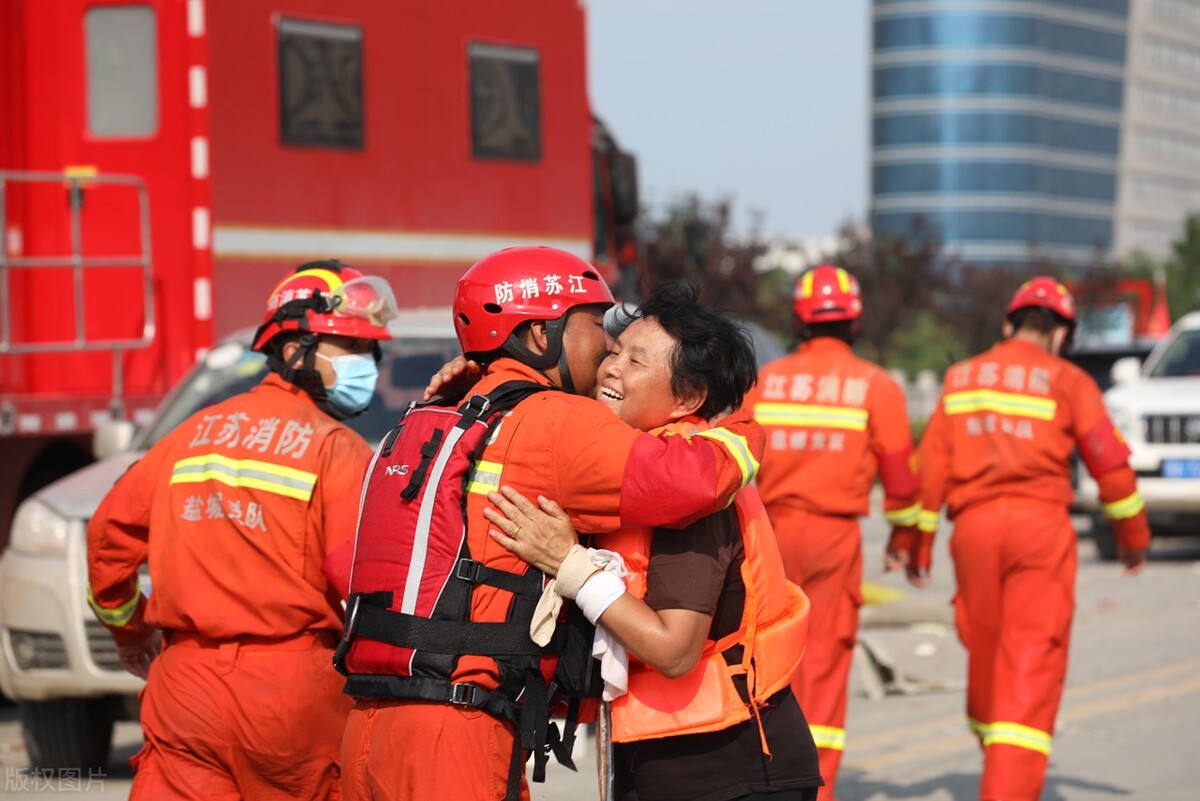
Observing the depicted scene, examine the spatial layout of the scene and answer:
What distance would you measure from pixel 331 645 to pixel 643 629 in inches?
52.6

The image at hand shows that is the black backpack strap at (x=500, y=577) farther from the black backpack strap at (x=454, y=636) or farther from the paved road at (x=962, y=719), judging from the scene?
the paved road at (x=962, y=719)

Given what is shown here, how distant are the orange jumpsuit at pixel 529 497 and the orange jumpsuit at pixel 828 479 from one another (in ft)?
10.7

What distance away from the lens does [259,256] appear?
10141mm

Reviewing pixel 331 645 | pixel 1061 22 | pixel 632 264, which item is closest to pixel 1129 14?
pixel 1061 22

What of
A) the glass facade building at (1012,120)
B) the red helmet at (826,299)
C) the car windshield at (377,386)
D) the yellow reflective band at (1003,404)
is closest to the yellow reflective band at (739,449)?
the yellow reflective band at (1003,404)

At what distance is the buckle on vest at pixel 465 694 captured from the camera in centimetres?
353

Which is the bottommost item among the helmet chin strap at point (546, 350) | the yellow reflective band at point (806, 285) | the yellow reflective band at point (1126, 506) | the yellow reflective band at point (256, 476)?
the yellow reflective band at point (1126, 506)

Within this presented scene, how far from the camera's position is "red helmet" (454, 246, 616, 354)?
3.78 metres

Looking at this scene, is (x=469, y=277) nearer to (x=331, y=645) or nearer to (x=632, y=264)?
(x=331, y=645)

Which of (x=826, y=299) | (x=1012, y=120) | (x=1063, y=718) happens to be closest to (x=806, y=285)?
(x=826, y=299)

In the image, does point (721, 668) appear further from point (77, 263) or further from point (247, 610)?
point (77, 263)

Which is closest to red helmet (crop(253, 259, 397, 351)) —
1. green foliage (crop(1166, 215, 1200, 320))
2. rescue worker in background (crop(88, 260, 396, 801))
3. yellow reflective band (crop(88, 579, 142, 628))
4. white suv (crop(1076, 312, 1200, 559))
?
rescue worker in background (crop(88, 260, 396, 801))

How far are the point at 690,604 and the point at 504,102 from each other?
26.4 ft

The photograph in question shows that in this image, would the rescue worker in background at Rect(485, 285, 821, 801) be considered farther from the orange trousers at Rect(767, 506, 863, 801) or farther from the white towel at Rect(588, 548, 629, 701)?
the orange trousers at Rect(767, 506, 863, 801)
